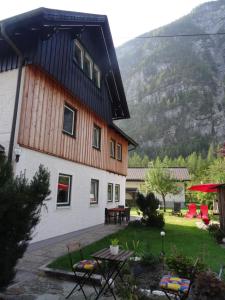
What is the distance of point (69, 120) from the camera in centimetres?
1097

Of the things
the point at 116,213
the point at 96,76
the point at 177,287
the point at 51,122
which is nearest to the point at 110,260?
the point at 177,287

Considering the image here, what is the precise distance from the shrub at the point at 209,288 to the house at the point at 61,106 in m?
3.61

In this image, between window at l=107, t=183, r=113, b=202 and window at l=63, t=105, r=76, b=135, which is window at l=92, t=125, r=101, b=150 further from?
window at l=107, t=183, r=113, b=202

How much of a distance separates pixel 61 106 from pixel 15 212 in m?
7.13

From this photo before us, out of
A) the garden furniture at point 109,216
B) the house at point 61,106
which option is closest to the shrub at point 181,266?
the house at point 61,106

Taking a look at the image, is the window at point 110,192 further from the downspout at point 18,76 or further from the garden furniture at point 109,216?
the downspout at point 18,76

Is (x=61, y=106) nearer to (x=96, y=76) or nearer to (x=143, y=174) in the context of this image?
(x=96, y=76)

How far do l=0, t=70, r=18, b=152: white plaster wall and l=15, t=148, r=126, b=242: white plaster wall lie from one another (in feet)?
2.48

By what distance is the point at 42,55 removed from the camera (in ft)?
27.8

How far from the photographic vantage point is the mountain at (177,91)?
349 ft

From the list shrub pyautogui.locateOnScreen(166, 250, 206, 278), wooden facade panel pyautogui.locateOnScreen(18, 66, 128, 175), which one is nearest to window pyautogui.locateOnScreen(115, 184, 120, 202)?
wooden facade panel pyautogui.locateOnScreen(18, 66, 128, 175)

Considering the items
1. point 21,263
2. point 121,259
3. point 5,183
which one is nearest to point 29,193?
point 5,183

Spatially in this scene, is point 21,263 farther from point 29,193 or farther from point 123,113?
point 123,113

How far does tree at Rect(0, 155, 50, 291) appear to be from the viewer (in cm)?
343
